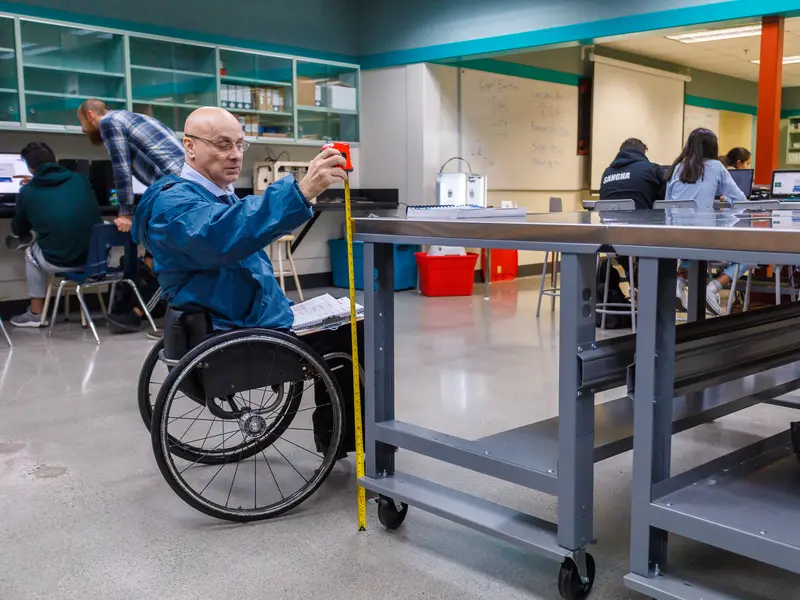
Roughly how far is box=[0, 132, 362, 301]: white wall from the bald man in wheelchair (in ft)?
13.2

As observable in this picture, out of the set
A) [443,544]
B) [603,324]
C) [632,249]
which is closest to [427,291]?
[603,324]

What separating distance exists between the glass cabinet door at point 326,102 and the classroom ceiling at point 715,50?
9.81 ft

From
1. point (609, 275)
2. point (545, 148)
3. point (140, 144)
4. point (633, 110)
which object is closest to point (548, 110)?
point (545, 148)

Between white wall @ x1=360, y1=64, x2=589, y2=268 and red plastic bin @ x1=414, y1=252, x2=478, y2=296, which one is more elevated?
white wall @ x1=360, y1=64, x2=589, y2=268

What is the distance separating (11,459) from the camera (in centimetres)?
255

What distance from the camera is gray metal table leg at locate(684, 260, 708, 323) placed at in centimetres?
269

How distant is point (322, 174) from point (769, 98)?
16.5 ft

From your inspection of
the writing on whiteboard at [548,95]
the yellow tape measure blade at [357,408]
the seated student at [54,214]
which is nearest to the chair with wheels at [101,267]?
the seated student at [54,214]

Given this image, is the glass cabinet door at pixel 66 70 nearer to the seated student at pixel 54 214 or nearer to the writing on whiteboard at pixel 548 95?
the seated student at pixel 54 214

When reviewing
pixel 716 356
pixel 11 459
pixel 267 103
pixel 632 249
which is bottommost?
pixel 11 459

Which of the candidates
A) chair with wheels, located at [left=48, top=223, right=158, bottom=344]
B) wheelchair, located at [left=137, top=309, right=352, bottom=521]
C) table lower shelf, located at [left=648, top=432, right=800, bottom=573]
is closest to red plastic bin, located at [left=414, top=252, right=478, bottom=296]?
chair with wheels, located at [left=48, top=223, right=158, bottom=344]

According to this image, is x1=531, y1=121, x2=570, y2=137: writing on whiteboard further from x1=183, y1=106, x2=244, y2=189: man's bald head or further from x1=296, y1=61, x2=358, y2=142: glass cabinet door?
x1=183, y1=106, x2=244, y2=189: man's bald head

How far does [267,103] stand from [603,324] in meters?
3.54

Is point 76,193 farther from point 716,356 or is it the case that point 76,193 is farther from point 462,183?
point 716,356
